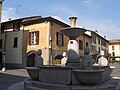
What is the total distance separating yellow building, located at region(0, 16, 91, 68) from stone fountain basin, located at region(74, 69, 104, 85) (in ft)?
62.0

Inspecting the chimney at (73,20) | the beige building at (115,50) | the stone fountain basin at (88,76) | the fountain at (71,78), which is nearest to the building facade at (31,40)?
the chimney at (73,20)

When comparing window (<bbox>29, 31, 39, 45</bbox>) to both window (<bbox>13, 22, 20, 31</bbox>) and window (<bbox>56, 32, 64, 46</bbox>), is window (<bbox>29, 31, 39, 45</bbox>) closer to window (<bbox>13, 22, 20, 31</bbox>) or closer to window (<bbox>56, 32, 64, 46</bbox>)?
window (<bbox>13, 22, 20, 31</bbox>)

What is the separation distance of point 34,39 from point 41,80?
2007 cm

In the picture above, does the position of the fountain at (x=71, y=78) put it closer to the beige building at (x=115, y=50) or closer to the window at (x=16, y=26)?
the window at (x=16, y=26)

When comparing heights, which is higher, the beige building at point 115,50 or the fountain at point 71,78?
the beige building at point 115,50

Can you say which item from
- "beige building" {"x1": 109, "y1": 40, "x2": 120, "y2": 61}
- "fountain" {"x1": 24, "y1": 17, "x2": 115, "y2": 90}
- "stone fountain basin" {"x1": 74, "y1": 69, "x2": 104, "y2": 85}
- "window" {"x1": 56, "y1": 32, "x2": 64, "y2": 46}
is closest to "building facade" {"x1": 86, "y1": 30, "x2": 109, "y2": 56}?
"window" {"x1": 56, "y1": 32, "x2": 64, "y2": 46}

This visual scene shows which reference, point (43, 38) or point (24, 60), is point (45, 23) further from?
point (24, 60)

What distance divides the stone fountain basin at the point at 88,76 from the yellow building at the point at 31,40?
18.9 metres

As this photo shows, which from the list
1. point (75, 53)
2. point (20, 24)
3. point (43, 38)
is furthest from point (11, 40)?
point (75, 53)

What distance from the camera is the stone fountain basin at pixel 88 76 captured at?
7711 millimetres

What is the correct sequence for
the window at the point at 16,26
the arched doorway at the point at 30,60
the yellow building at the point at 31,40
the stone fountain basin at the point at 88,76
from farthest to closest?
the window at the point at 16,26 < the arched doorway at the point at 30,60 < the yellow building at the point at 31,40 < the stone fountain basin at the point at 88,76

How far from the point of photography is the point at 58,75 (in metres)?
8.49

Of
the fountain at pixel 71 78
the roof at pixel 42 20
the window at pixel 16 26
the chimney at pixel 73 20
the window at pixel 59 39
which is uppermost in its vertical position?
the roof at pixel 42 20

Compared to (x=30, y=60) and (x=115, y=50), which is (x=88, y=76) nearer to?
(x=30, y=60)
